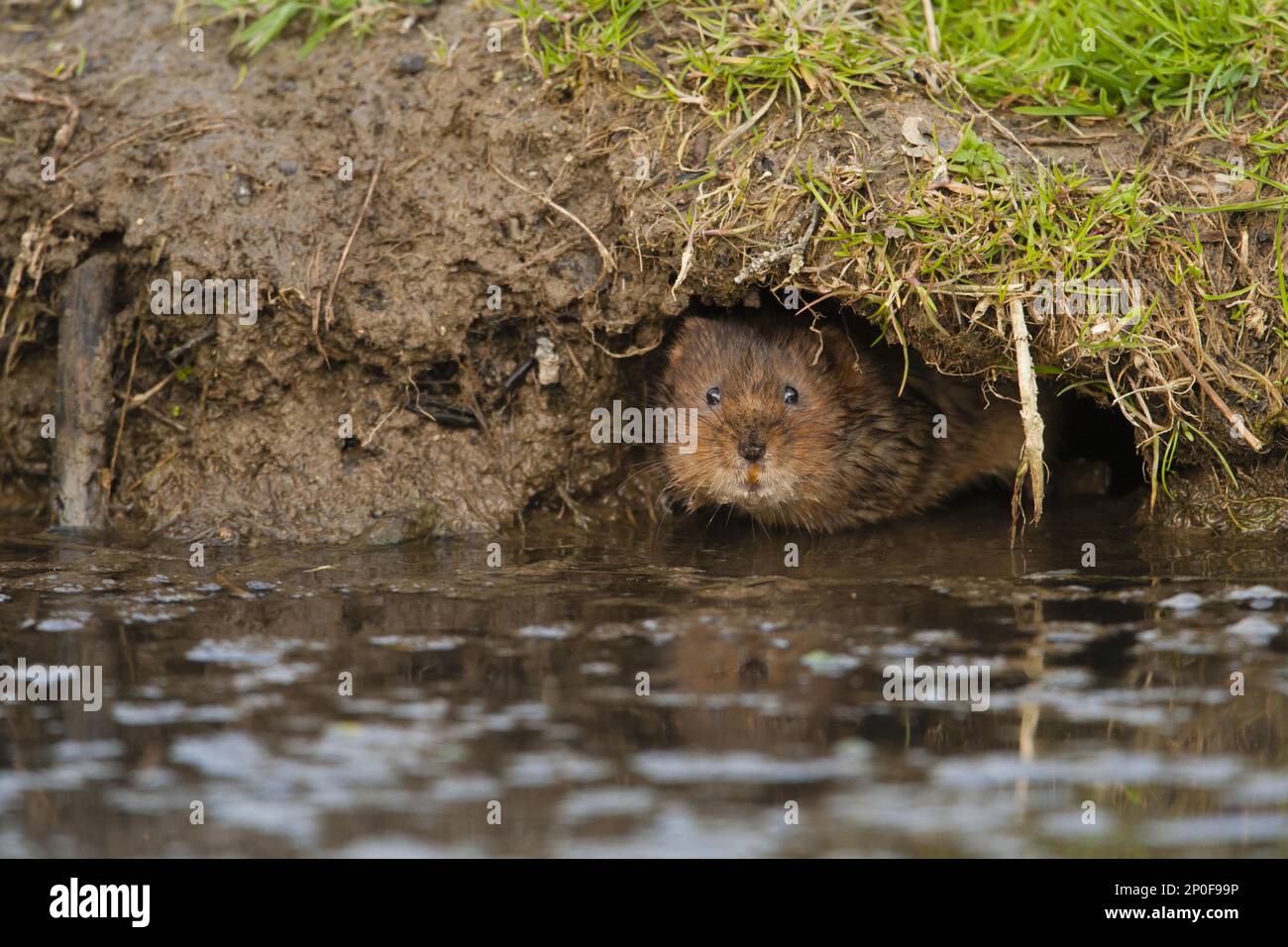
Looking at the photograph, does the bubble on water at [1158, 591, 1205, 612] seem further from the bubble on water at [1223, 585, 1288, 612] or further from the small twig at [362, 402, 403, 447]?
the small twig at [362, 402, 403, 447]

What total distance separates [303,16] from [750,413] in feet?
8.36

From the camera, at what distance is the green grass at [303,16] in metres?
5.68

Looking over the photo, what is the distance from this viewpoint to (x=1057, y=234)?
4754 mm

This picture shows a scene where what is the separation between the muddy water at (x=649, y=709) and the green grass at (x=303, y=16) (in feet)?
7.33

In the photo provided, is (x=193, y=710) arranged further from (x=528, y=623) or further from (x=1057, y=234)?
(x=1057, y=234)

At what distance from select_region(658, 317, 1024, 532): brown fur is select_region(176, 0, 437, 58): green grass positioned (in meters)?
1.81

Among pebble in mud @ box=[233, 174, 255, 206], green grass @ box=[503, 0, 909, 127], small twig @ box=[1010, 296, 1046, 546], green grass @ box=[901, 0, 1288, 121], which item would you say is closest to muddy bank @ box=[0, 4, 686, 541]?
pebble in mud @ box=[233, 174, 255, 206]

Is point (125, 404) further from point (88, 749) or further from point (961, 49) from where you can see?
point (961, 49)

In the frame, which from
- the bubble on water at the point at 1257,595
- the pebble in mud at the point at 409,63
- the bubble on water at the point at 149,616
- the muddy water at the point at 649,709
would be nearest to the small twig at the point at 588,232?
the pebble in mud at the point at 409,63

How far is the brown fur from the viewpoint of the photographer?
5258mm

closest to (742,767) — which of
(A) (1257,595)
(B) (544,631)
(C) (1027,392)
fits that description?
(B) (544,631)

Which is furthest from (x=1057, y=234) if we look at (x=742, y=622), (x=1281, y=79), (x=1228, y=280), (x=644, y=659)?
(x=644, y=659)

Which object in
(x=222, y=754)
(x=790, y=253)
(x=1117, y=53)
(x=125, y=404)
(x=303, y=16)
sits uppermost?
(x=303, y=16)

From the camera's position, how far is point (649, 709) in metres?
3.31
